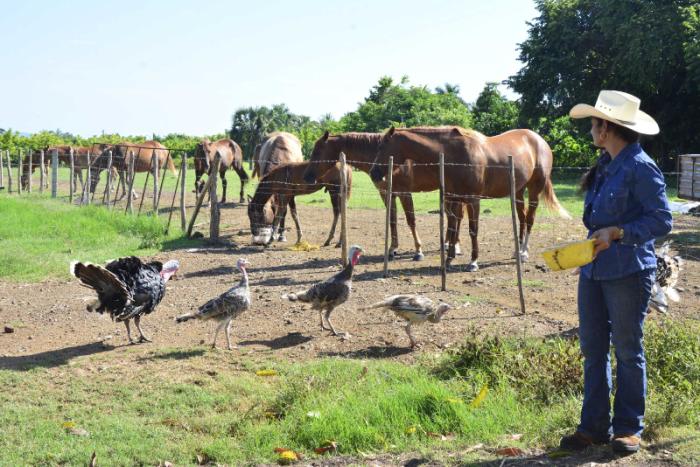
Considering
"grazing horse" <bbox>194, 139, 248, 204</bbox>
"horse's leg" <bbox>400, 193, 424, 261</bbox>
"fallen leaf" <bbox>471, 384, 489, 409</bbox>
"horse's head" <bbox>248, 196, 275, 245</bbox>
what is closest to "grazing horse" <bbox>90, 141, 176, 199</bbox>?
"grazing horse" <bbox>194, 139, 248, 204</bbox>

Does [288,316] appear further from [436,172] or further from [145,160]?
[145,160]

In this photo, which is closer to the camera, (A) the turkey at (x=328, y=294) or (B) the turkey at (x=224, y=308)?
(B) the turkey at (x=224, y=308)

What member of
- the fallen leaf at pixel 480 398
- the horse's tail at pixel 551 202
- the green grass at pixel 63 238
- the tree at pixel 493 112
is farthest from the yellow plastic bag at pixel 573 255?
the tree at pixel 493 112

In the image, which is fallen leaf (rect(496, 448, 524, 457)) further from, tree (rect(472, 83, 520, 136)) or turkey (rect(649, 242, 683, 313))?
tree (rect(472, 83, 520, 136))

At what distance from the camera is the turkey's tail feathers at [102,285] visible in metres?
7.35

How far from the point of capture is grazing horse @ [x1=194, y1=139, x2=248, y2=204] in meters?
20.9

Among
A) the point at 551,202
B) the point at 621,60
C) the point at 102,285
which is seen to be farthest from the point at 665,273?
the point at 621,60

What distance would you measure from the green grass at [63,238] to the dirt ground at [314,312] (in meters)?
0.84

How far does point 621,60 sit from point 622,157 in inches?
1051

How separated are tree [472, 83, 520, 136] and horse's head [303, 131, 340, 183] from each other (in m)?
26.1

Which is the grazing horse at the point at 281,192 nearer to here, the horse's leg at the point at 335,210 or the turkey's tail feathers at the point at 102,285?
the horse's leg at the point at 335,210

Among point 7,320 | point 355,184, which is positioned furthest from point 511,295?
point 355,184

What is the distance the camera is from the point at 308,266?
40.6 ft

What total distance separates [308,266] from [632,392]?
8.11 metres
